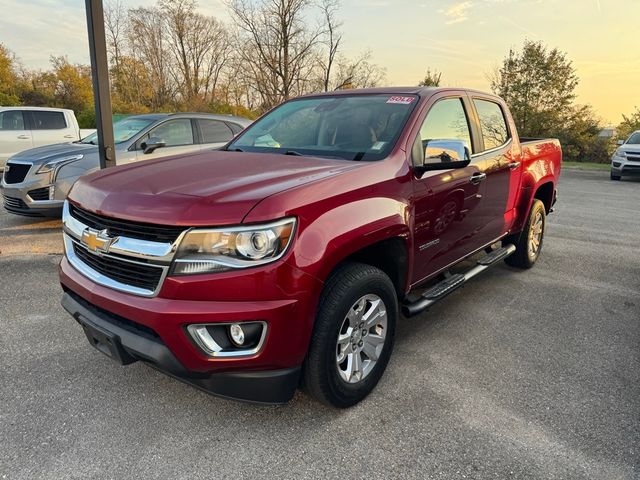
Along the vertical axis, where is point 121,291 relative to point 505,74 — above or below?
below

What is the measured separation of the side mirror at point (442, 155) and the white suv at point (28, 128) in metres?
11.9

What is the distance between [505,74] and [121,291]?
29408 mm

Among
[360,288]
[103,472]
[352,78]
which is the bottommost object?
[103,472]

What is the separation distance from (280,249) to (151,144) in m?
5.36

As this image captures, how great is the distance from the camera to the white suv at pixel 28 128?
11312 millimetres

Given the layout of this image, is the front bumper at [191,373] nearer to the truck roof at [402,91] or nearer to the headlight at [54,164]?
the truck roof at [402,91]

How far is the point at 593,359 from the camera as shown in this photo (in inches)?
129

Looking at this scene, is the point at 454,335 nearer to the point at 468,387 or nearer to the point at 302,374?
the point at 468,387

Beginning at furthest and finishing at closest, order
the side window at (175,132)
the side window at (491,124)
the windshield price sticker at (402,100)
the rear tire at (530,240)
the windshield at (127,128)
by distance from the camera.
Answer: the side window at (175,132) < the windshield at (127,128) < the rear tire at (530,240) < the side window at (491,124) < the windshield price sticker at (402,100)

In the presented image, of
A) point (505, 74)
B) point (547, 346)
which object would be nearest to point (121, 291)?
point (547, 346)

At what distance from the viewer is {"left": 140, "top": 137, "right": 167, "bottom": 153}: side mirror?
21.7ft

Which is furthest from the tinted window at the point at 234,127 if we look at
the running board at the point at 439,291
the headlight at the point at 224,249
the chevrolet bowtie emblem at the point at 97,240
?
the headlight at the point at 224,249

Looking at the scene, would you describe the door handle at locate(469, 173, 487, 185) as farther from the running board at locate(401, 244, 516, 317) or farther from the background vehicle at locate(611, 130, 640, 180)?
the background vehicle at locate(611, 130, 640, 180)

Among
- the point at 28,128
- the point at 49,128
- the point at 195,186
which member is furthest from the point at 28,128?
the point at 195,186
